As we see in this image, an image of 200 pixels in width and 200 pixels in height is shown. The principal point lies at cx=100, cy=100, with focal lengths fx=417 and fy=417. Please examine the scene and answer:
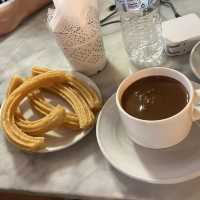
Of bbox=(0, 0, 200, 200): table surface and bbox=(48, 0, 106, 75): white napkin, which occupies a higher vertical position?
bbox=(48, 0, 106, 75): white napkin

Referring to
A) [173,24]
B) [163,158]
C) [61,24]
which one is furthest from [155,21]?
[163,158]

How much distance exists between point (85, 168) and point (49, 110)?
4.4 inches

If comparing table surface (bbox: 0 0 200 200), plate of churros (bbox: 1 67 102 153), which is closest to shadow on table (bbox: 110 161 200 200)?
table surface (bbox: 0 0 200 200)

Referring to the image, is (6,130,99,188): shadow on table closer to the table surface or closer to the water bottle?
the table surface

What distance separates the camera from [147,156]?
0.54m

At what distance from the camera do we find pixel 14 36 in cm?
88

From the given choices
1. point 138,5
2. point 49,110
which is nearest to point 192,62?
point 138,5

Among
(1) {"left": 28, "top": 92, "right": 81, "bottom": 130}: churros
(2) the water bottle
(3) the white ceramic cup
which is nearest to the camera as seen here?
(3) the white ceramic cup

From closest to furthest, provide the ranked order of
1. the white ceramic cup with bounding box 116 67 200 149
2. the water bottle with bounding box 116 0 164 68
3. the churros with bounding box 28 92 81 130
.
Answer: the white ceramic cup with bounding box 116 67 200 149 → the churros with bounding box 28 92 81 130 → the water bottle with bounding box 116 0 164 68

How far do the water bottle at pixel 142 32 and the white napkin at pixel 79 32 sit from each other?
61mm

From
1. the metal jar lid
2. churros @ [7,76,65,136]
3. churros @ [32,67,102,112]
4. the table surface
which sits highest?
the metal jar lid

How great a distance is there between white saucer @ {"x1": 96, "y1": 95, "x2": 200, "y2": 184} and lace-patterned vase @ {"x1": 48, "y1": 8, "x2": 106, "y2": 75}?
0.45 feet

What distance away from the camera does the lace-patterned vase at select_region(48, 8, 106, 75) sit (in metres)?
0.65

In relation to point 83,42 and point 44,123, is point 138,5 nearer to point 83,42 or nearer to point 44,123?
point 83,42
